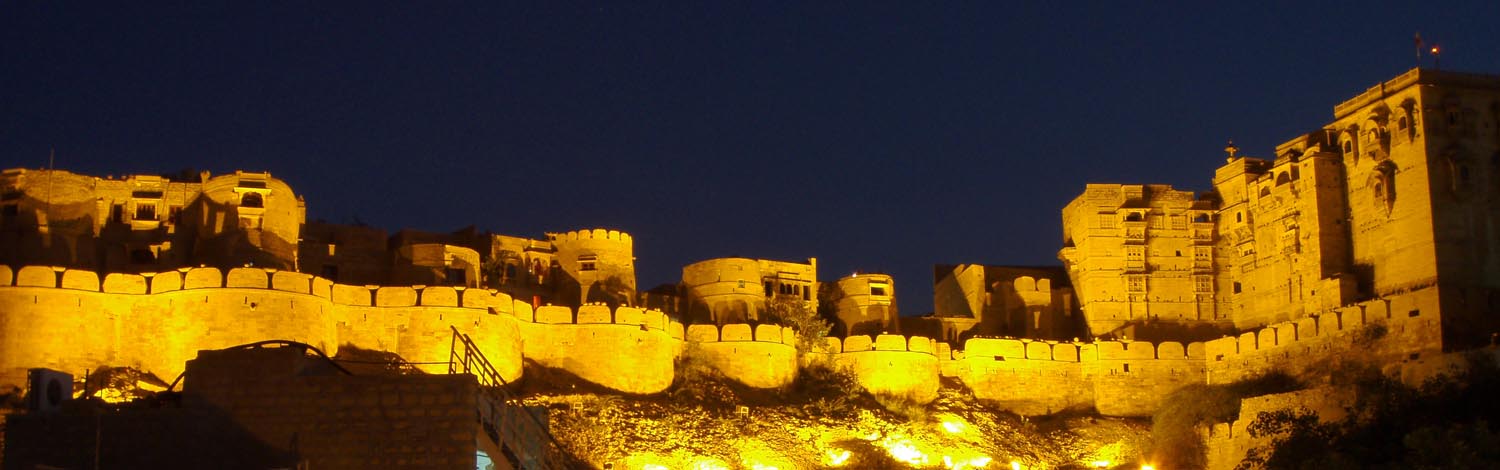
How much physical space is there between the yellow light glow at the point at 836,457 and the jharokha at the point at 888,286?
183 inches

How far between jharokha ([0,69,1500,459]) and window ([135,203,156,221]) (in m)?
0.10

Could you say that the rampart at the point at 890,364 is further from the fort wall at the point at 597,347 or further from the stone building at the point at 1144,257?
the stone building at the point at 1144,257

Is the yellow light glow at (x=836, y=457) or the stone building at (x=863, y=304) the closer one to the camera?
the yellow light glow at (x=836, y=457)

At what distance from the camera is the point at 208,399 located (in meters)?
18.6

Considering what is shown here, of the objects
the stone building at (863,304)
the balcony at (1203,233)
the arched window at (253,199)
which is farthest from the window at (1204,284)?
the arched window at (253,199)

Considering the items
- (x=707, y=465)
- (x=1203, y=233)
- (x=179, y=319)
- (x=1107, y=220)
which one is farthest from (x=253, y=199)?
(x=1203, y=233)

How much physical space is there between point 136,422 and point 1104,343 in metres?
38.5

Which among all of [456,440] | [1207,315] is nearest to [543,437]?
[456,440]

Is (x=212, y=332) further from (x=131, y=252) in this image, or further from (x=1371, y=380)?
(x=1371, y=380)

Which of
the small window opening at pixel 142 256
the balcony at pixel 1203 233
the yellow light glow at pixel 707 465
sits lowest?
the yellow light glow at pixel 707 465

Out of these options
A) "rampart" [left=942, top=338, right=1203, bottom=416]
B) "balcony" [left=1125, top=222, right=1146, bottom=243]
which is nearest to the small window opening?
"rampart" [left=942, top=338, right=1203, bottom=416]

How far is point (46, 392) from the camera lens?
18797 mm

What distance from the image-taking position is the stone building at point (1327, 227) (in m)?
48.1

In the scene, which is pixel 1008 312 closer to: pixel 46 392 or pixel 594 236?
pixel 594 236
